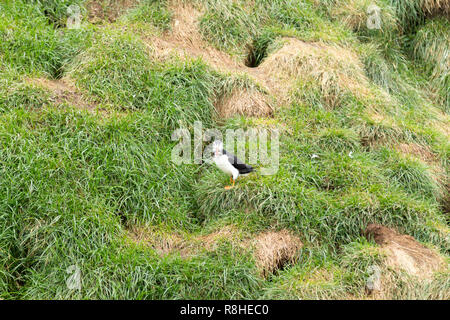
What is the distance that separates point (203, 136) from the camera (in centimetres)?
665

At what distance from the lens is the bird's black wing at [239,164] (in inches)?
227

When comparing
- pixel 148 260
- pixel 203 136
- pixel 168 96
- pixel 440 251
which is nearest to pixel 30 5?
pixel 168 96

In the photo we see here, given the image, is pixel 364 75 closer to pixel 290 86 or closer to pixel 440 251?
pixel 290 86

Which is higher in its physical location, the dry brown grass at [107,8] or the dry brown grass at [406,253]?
the dry brown grass at [406,253]

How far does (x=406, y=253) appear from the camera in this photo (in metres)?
5.45

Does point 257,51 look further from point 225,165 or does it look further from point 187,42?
point 225,165

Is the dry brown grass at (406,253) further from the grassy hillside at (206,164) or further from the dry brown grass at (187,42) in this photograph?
the dry brown grass at (187,42)

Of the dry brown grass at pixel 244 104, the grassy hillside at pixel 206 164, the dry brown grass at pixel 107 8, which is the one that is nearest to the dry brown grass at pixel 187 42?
the grassy hillside at pixel 206 164

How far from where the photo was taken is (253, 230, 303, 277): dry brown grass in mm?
5469

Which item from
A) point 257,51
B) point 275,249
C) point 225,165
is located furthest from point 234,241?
point 257,51

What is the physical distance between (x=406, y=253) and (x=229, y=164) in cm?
179

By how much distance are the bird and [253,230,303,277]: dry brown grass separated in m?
0.62

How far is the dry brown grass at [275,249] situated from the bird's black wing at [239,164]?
2.07 feet

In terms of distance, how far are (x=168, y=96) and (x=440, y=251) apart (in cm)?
321
